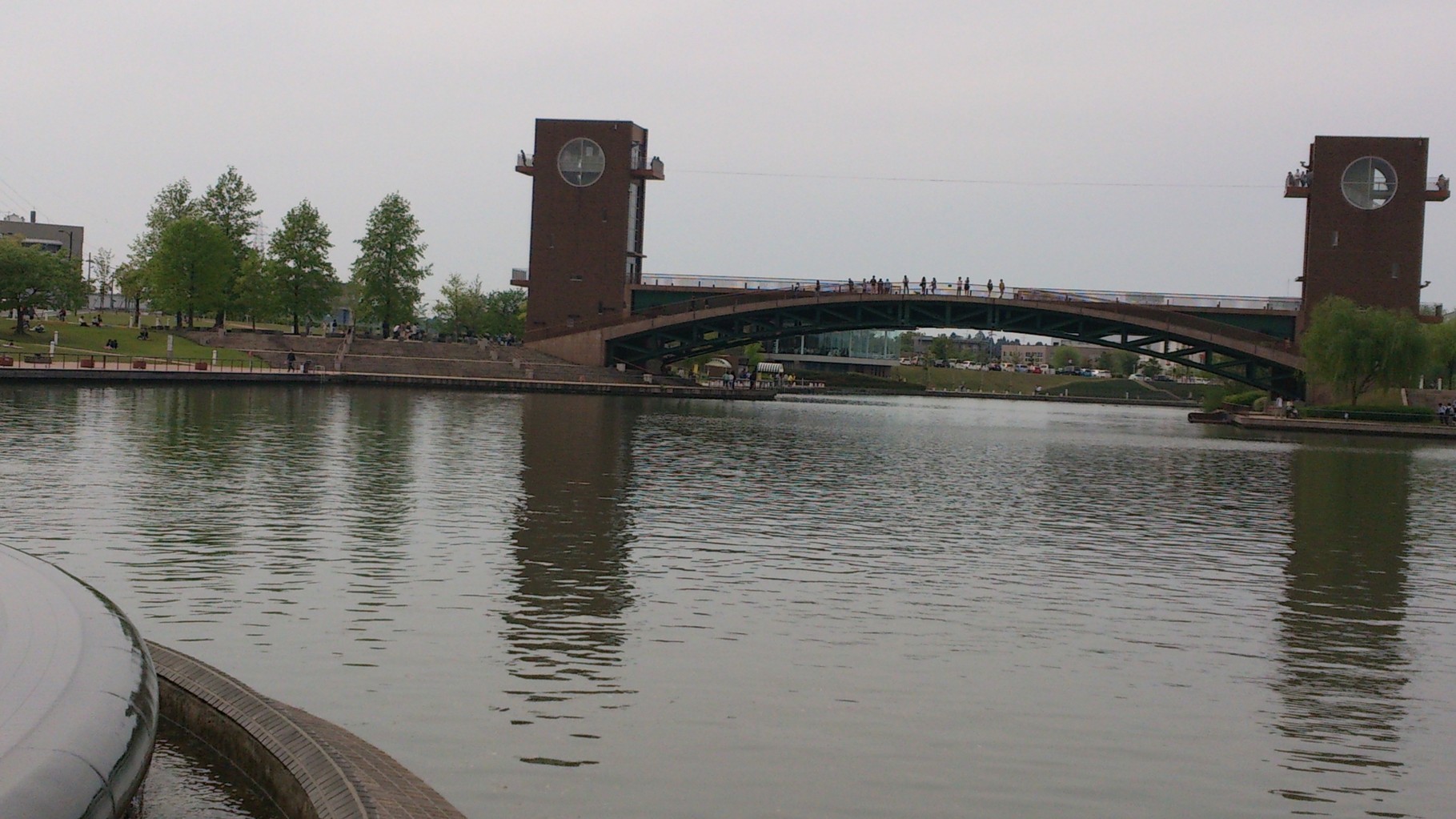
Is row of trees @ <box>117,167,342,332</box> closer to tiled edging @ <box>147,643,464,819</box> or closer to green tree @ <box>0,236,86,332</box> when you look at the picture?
green tree @ <box>0,236,86,332</box>

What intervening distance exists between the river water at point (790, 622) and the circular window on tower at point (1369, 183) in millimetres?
61985

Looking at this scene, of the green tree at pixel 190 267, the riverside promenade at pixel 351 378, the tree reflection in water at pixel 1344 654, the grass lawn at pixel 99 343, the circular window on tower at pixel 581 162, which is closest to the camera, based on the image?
the tree reflection in water at pixel 1344 654

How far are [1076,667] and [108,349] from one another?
85.0 meters

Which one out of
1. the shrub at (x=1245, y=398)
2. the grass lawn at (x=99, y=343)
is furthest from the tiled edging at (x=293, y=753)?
the shrub at (x=1245, y=398)

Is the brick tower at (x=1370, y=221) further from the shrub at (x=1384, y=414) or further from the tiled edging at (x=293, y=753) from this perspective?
the tiled edging at (x=293, y=753)

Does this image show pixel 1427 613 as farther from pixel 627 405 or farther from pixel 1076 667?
pixel 627 405

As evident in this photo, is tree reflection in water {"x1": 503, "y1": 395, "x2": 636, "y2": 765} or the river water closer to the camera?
the river water

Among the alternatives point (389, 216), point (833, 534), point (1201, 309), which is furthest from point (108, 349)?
point (833, 534)

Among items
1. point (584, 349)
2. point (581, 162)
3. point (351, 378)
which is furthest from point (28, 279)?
point (581, 162)

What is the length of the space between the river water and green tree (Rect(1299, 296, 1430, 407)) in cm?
4665

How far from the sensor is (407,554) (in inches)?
793

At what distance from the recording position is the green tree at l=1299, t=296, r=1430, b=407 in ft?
260

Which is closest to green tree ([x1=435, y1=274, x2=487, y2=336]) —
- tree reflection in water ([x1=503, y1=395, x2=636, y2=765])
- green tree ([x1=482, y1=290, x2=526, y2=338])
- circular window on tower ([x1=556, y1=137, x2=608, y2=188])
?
green tree ([x1=482, y1=290, x2=526, y2=338])

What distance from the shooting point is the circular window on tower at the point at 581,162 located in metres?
104
